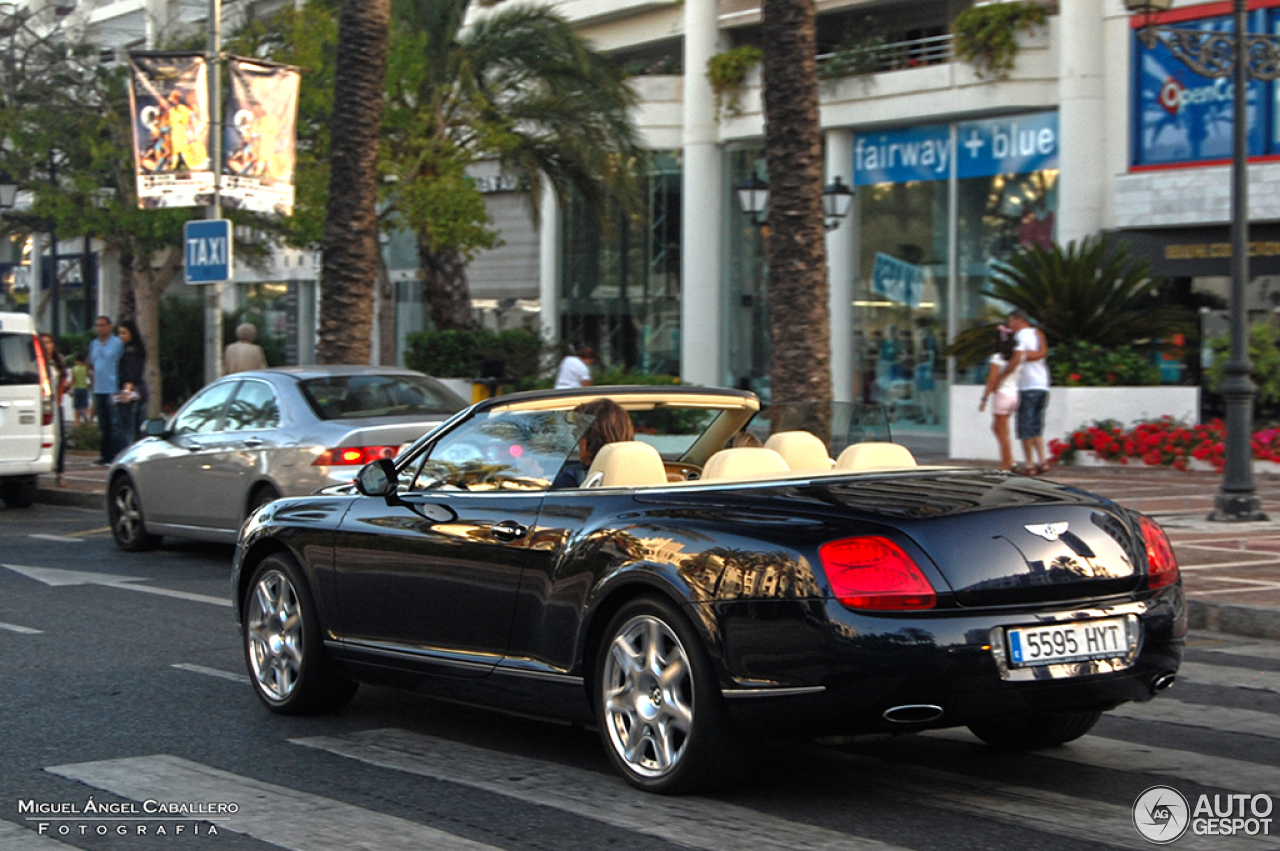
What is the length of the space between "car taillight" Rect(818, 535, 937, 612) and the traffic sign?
43.9 feet

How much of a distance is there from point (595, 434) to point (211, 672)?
2.96m

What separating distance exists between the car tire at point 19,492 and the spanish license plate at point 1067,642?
15932 millimetres

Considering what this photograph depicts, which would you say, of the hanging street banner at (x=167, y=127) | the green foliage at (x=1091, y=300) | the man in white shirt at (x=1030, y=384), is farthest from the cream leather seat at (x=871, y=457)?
the green foliage at (x=1091, y=300)

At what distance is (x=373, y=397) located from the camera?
1230 centimetres

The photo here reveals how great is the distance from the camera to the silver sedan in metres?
11.7

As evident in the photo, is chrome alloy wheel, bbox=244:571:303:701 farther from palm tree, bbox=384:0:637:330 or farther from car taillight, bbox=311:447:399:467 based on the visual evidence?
palm tree, bbox=384:0:637:330

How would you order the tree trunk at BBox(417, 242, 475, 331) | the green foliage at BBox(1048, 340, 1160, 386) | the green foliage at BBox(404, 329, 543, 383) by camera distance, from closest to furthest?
the green foliage at BBox(1048, 340, 1160, 386) → the green foliage at BBox(404, 329, 543, 383) → the tree trunk at BBox(417, 242, 475, 331)

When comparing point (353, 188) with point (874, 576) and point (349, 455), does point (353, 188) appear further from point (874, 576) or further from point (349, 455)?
point (874, 576)

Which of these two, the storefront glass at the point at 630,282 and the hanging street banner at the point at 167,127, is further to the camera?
the storefront glass at the point at 630,282

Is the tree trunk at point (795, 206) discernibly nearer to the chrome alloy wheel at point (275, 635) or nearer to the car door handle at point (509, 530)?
the chrome alloy wheel at point (275, 635)

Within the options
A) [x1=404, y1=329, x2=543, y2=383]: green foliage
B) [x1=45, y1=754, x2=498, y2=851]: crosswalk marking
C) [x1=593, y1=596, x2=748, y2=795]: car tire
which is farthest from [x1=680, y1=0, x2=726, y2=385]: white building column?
[x1=593, y1=596, x2=748, y2=795]: car tire

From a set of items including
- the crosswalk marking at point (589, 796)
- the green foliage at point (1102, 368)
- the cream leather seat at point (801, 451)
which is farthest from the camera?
the green foliage at point (1102, 368)

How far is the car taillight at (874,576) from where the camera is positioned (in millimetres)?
4871

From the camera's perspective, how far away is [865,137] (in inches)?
1150
